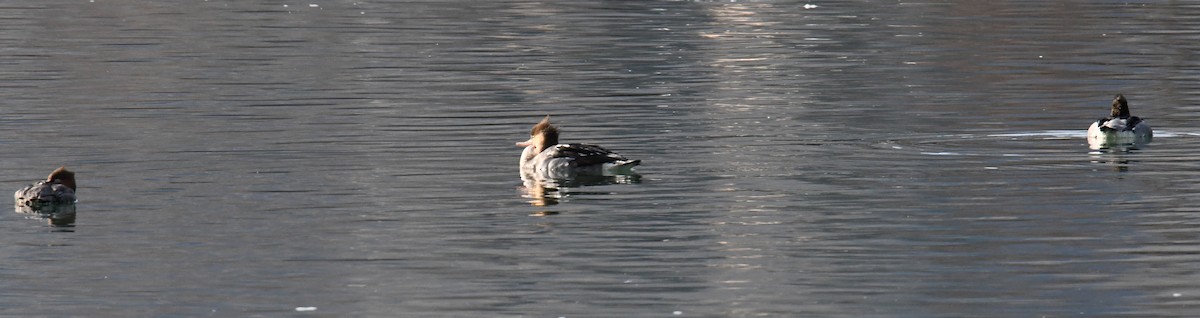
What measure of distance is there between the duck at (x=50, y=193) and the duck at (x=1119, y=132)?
11739 mm

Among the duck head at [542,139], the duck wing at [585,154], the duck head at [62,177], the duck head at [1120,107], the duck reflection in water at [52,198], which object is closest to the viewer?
the duck reflection in water at [52,198]

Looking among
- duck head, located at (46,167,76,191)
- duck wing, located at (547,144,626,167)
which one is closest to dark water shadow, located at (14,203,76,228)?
duck head, located at (46,167,76,191)

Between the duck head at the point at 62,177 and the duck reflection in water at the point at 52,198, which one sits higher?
the duck head at the point at 62,177

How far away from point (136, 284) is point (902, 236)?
6.19 metres

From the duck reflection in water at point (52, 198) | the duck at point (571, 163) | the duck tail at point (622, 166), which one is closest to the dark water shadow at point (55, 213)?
the duck reflection in water at point (52, 198)

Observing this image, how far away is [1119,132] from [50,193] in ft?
39.8

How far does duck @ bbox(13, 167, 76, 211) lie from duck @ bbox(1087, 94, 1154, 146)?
38.5ft

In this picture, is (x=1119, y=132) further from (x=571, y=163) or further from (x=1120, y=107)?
(x=571, y=163)

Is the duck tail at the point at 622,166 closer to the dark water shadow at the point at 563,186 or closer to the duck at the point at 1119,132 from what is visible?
the dark water shadow at the point at 563,186

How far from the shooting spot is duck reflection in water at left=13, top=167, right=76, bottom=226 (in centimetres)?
2006

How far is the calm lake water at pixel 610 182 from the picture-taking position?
15695 millimetres

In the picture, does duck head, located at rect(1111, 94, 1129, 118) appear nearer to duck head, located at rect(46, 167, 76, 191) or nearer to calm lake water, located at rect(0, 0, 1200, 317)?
calm lake water, located at rect(0, 0, 1200, 317)

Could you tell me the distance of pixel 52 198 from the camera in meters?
20.1

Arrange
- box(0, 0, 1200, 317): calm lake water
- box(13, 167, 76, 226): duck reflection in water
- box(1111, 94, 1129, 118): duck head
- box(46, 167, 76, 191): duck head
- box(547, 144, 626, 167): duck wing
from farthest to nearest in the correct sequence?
box(1111, 94, 1129, 118): duck head → box(547, 144, 626, 167): duck wing → box(46, 167, 76, 191): duck head → box(13, 167, 76, 226): duck reflection in water → box(0, 0, 1200, 317): calm lake water
